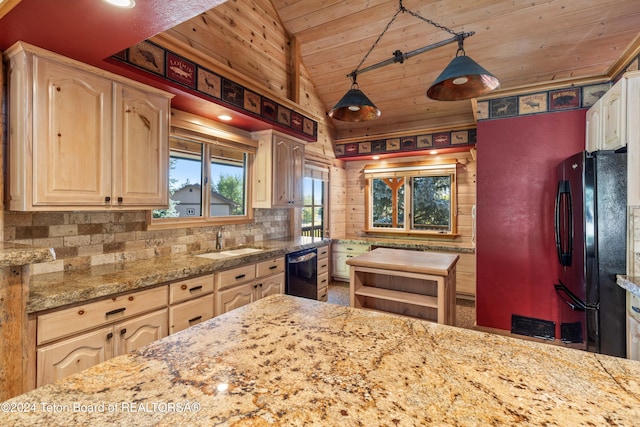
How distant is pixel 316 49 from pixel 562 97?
10.2ft

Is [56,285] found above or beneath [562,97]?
beneath

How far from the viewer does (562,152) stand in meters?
3.02

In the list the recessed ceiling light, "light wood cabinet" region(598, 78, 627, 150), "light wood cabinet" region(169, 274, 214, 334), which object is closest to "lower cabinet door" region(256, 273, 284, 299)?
"light wood cabinet" region(169, 274, 214, 334)

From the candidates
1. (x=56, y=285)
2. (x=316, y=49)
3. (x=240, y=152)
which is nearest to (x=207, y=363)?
(x=56, y=285)

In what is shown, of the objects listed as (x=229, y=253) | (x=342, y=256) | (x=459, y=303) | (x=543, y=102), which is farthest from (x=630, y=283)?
(x=342, y=256)

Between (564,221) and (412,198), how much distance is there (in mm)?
2886

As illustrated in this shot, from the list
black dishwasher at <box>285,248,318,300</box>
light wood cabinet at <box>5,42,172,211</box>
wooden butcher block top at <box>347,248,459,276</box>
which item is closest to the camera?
light wood cabinet at <box>5,42,172,211</box>

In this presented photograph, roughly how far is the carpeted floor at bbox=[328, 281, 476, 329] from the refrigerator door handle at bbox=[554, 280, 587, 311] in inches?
40.3

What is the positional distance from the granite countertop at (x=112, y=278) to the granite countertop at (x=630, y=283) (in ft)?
9.20

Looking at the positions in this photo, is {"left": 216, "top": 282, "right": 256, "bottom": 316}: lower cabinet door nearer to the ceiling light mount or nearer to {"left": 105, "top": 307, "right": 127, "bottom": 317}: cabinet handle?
{"left": 105, "top": 307, "right": 127, "bottom": 317}: cabinet handle

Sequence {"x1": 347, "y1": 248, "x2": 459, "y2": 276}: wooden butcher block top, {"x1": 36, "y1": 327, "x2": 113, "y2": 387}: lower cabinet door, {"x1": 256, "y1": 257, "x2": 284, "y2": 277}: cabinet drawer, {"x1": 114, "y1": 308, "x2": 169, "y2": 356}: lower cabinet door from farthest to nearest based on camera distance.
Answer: {"x1": 256, "y1": 257, "x2": 284, "y2": 277}: cabinet drawer
{"x1": 347, "y1": 248, "x2": 459, "y2": 276}: wooden butcher block top
{"x1": 114, "y1": 308, "x2": 169, "y2": 356}: lower cabinet door
{"x1": 36, "y1": 327, "x2": 113, "y2": 387}: lower cabinet door

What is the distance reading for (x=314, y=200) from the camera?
533cm

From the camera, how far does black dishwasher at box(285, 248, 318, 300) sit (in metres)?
3.43

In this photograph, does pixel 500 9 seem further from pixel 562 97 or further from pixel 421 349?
pixel 421 349
